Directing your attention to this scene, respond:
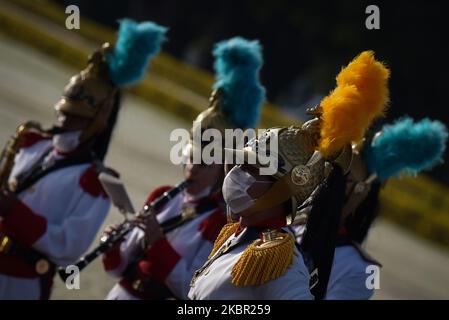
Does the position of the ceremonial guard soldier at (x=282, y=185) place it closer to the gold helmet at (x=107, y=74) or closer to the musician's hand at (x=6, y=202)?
the musician's hand at (x=6, y=202)

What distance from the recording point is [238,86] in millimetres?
5695

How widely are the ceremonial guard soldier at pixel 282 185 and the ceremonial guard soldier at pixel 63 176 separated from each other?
2032mm

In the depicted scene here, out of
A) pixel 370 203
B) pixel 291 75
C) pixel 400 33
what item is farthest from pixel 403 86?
pixel 370 203

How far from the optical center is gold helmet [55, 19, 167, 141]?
5.78 metres

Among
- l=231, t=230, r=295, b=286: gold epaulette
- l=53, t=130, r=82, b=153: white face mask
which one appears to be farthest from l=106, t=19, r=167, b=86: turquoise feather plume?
l=231, t=230, r=295, b=286: gold epaulette

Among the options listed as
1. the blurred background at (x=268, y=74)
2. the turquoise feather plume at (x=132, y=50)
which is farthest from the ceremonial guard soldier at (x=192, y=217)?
the blurred background at (x=268, y=74)

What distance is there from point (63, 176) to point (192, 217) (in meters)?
1.00

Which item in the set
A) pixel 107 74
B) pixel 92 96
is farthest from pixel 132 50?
pixel 92 96

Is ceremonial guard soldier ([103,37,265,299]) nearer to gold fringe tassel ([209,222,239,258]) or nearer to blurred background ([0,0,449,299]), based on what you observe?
gold fringe tassel ([209,222,239,258])

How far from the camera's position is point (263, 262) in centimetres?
343

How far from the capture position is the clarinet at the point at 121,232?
519 centimetres

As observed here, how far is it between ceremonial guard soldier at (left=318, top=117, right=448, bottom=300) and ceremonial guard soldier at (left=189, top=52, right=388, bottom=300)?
6.11 ft
